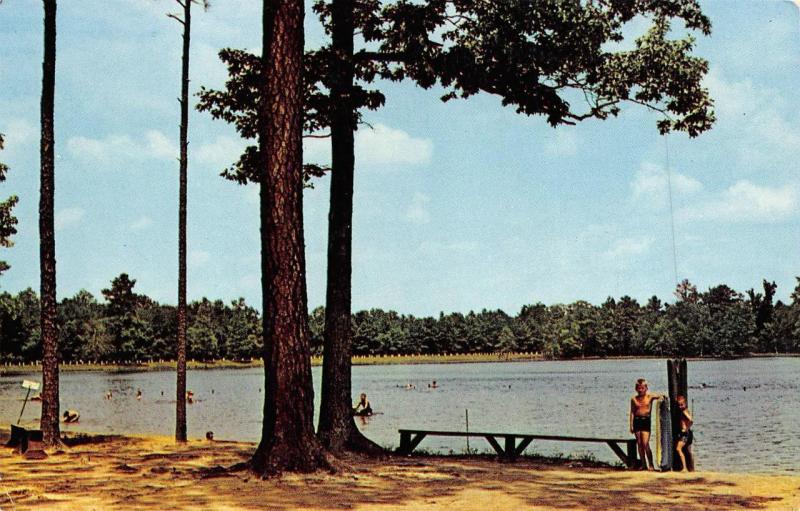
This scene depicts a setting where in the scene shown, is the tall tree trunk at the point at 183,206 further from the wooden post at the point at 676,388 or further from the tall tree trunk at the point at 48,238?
the wooden post at the point at 676,388

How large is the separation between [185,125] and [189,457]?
8393 mm

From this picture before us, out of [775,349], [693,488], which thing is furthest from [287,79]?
[775,349]

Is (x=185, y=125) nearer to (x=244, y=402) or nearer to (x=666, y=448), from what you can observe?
(x=666, y=448)

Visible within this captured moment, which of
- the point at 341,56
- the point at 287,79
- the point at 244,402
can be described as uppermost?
the point at 341,56

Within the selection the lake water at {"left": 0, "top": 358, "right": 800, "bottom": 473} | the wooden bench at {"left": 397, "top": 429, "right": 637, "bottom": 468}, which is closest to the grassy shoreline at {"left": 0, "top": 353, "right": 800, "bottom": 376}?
the lake water at {"left": 0, "top": 358, "right": 800, "bottom": 473}

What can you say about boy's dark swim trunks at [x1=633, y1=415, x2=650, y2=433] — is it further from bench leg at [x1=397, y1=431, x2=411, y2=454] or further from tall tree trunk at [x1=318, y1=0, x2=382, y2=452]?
tall tree trunk at [x1=318, y1=0, x2=382, y2=452]

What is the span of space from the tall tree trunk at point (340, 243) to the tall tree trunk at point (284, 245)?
3.22 meters

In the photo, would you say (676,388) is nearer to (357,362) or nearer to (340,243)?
(340,243)

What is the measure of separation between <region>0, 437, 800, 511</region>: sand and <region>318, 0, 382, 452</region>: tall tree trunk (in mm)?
1414

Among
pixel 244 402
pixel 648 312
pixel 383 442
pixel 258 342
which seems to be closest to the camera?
pixel 383 442

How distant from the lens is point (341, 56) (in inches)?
669

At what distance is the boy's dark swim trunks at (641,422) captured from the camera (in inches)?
666

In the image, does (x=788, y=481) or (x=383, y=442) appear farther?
(x=383, y=442)

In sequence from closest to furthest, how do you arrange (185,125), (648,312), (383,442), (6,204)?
(185,125) < (6,204) < (383,442) < (648,312)
